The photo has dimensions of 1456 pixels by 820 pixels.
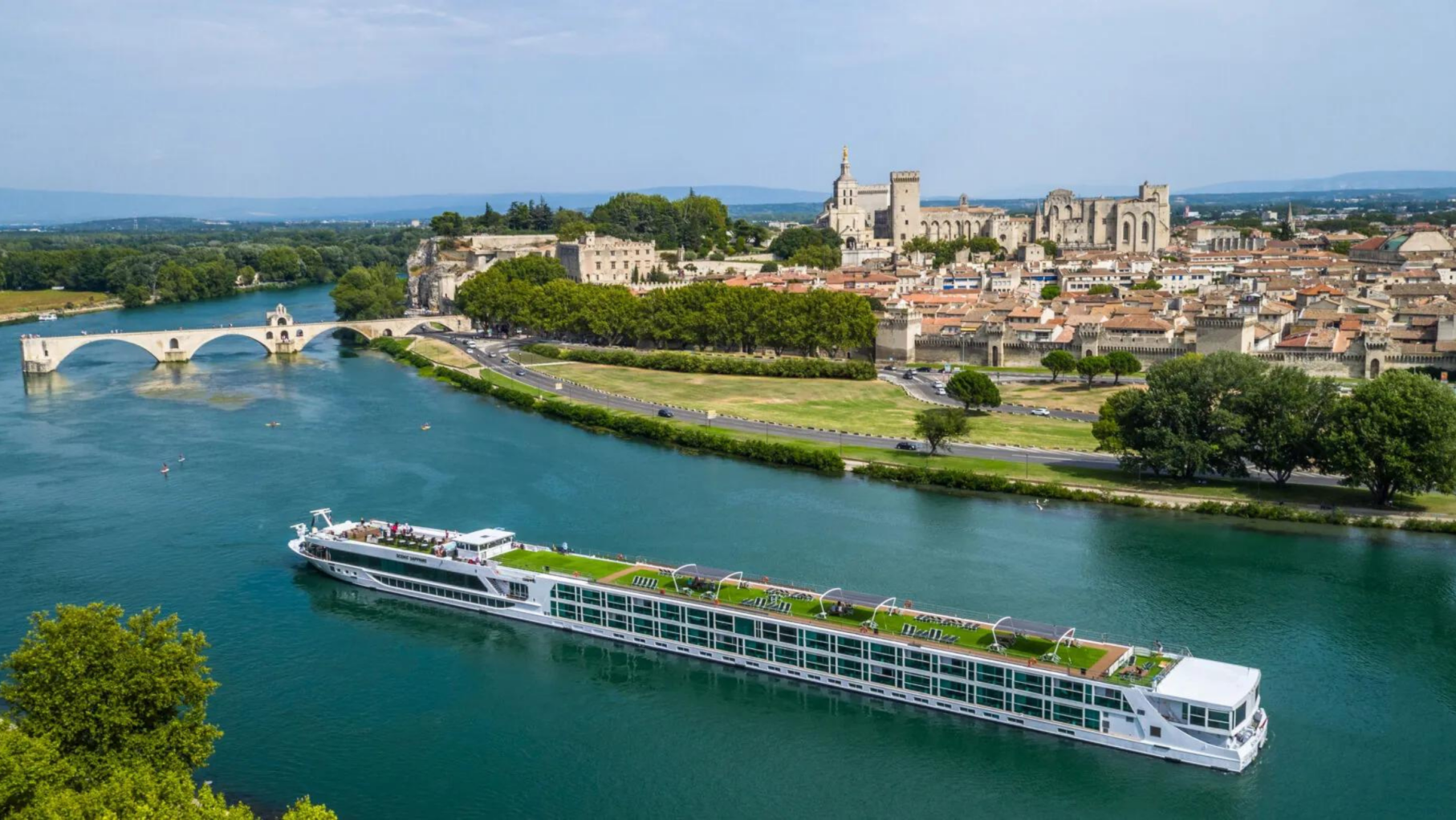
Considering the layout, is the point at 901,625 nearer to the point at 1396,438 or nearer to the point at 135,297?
the point at 1396,438

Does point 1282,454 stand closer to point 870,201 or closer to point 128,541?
point 128,541

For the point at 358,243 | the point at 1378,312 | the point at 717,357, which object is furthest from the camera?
the point at 358,243

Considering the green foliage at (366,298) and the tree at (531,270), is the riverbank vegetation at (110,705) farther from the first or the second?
the green foliage at (366,298)

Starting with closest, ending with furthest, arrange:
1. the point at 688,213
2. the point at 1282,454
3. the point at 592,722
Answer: the point at 592,722, the point at 1282,454, the point at 688,213

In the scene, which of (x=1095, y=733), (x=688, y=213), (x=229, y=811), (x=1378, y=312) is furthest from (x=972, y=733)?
(x=688, y=213)

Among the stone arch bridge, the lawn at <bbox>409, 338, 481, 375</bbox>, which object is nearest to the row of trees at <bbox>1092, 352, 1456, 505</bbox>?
the lawn at <bbox>409, 338, 481, 375</bbox>

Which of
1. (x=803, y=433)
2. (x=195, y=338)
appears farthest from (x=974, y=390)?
(x=195, y=338)
